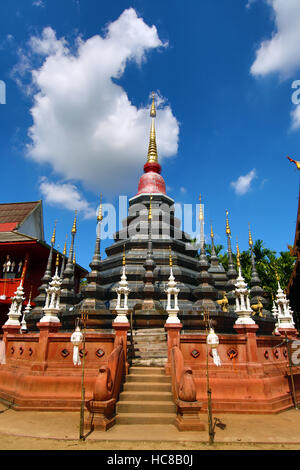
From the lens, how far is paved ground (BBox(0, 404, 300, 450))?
671 centimetres

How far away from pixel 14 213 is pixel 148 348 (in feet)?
85.0

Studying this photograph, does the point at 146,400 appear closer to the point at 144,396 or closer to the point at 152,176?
the point at 144,396

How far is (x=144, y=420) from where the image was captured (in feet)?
27.7

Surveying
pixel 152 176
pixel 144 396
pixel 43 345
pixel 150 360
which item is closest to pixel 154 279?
pixel 150 360

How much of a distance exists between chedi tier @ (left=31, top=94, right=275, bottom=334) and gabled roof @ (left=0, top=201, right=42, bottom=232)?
877cm

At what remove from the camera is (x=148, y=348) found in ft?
44.4

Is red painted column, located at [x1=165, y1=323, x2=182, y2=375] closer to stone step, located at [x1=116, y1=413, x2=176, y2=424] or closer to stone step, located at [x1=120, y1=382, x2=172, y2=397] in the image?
stone step, located at [x1=120, y1=382, x2=172, y2=397]

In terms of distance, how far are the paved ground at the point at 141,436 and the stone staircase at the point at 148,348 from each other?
11.8ft

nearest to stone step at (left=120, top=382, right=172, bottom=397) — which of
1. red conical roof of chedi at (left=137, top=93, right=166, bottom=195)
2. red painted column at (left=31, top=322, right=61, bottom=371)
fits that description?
red painted column at (left=31, top=322, right=61, bottom=371)

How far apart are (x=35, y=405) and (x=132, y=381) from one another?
337 centimetres

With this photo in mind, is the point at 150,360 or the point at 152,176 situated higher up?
the point at 152,176

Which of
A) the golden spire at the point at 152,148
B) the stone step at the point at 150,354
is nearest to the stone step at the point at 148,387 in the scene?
the stone step at the point at 150,354
